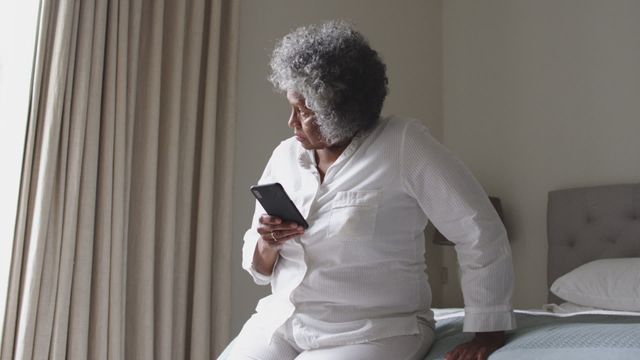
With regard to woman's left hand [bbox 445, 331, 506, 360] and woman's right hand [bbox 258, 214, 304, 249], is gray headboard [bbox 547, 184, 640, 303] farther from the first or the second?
woman's right hand [bbox 258, 214, 304, 249]

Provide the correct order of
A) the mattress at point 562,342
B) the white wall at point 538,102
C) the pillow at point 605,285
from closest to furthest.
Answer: the mattress at point 562,342 → the pillow at point 605,285 → the white wall at point 538,102

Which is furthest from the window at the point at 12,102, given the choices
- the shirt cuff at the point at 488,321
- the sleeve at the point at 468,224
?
the shirt cuff at the point at 488,321

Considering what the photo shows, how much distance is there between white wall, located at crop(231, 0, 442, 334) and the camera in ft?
7.95

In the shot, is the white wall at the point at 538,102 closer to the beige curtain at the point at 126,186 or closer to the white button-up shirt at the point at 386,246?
the beige curtain at the point at 126,186

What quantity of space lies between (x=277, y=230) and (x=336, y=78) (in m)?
0.36

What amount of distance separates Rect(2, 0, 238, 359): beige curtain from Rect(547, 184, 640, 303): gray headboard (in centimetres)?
147

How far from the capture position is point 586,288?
6.79ft

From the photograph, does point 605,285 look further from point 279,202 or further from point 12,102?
point 12,102

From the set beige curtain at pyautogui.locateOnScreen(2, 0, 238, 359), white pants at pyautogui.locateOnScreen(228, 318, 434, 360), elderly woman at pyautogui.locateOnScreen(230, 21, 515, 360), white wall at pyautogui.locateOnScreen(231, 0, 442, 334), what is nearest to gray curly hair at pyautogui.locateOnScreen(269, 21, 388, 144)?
elderly woman at pyautogui.locateOnScreen(230, 21, 515, 360)

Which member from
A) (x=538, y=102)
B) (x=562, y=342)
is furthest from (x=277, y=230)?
(x=538, y=102)

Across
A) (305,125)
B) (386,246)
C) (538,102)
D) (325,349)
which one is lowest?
(325,349)

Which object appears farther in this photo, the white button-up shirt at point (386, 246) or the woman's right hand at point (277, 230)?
the woman's right hand at point (277, 230)

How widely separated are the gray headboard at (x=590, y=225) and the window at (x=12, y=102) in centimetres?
216

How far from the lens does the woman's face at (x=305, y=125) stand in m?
1.31
